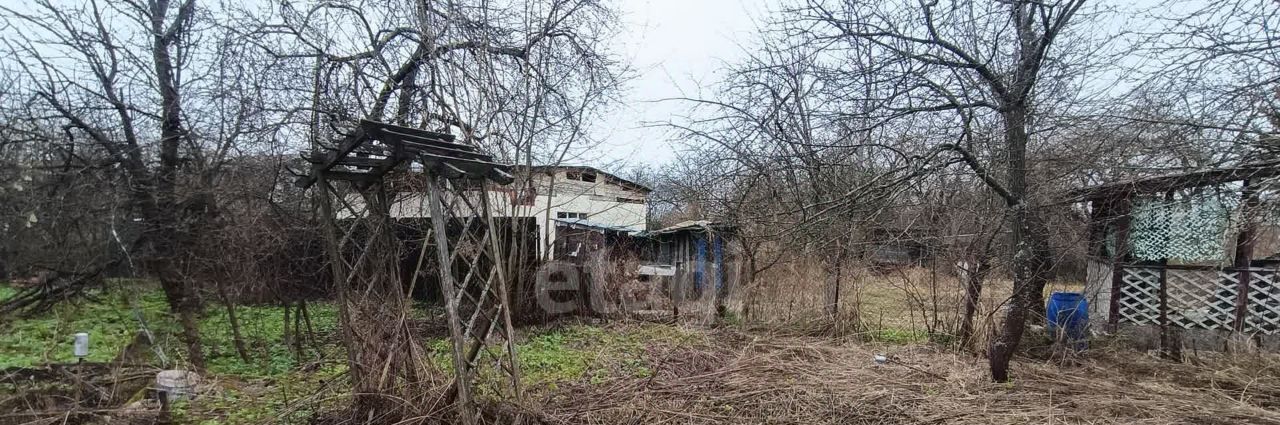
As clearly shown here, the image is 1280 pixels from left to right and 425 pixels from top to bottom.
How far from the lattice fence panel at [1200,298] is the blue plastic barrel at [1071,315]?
0.80 m

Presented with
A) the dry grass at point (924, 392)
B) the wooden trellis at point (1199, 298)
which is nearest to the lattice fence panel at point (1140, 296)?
the wooden trellis at point (1199, 298)

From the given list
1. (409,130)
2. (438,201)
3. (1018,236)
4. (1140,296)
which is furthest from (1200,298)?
(409,130)

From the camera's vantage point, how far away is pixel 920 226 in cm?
652

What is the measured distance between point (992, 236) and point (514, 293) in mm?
5436

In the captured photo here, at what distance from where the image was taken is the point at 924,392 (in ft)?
14.2

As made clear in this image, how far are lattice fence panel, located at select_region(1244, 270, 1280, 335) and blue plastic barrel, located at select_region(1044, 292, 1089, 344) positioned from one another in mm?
1272

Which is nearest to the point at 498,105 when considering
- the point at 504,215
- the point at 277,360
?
the point at 504,215

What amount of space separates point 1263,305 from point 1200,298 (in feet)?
1.41

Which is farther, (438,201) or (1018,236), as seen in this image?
(1018,236)

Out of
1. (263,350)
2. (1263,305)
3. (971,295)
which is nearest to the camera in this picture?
(1263,305)

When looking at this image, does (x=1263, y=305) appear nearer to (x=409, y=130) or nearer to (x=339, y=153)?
(x=409, y=130)

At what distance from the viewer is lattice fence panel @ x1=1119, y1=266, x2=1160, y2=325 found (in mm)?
5480

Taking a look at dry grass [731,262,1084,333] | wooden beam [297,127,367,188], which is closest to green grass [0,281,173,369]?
wooden beam [297,127,367,188]

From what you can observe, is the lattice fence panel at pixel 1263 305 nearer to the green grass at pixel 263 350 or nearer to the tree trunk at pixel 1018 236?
the tree trunk at pixel 1018 236
